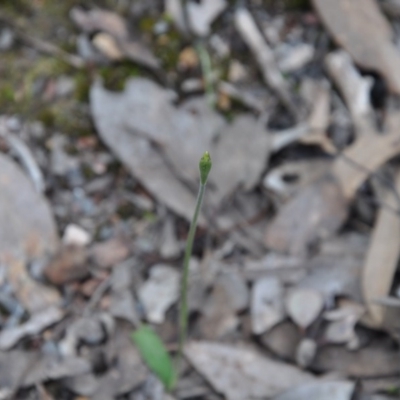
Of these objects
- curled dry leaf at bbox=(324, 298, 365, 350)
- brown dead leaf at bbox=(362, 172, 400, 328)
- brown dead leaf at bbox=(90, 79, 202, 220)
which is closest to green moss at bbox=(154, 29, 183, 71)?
brown dead leaf at bbox=(90, 79, 202, 220)

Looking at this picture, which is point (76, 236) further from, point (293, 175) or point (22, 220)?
point (293, 175)

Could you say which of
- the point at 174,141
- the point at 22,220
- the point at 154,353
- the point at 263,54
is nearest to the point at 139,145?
the point at 174,141

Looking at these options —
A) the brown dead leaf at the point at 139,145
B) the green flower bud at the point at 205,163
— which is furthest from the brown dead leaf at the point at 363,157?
the green flower bud at the point at 205,163

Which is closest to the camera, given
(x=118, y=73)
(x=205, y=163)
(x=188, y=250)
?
(x=205, y=163)

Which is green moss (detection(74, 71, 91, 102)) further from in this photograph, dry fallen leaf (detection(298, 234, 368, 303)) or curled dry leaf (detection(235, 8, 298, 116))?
dry fallen leaf (detection(298, 234, 368, 303))

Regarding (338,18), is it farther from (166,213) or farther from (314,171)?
(166,213)

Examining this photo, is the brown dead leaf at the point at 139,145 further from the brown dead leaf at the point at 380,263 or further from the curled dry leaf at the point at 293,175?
the brown dead leaf at the point at 380,263
